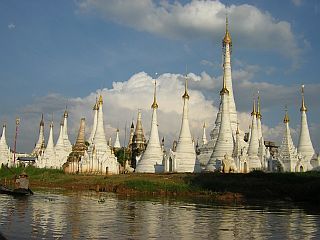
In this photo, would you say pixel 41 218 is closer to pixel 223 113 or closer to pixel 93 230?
pixel 93 230

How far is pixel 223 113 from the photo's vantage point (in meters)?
56.4

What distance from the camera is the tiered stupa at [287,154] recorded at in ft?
190

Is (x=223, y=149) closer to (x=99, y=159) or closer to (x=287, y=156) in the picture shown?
(x=287, y=156)

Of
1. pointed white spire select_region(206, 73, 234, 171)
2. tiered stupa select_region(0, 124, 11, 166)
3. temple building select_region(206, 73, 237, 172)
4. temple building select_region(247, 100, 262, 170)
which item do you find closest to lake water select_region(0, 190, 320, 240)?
temple building select_region(206, 73, 237, 172)

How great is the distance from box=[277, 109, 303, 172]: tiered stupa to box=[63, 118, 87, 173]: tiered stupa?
30055 mm

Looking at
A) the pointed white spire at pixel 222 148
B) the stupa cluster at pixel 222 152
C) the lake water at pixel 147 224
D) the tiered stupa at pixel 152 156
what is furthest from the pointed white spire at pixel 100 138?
the lake water at pixel 147 224

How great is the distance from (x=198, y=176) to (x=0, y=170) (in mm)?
40367

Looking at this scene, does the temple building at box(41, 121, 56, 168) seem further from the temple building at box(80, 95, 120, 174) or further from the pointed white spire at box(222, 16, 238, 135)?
the pointed white spire at box(222, 16, 238, 135)

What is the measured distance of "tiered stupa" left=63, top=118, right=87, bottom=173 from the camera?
71375 millimetres

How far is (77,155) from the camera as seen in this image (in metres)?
78.2

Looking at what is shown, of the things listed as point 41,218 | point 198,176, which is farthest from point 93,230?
point 198,176

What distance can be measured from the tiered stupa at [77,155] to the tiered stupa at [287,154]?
98.6ft

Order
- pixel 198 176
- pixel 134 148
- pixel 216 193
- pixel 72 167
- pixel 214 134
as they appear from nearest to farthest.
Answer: pixel 216 193, pixel 198 176, pixel 214 134, pixel 72 167, pixel 134 148

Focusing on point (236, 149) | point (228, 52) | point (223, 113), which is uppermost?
point (228, 52)
